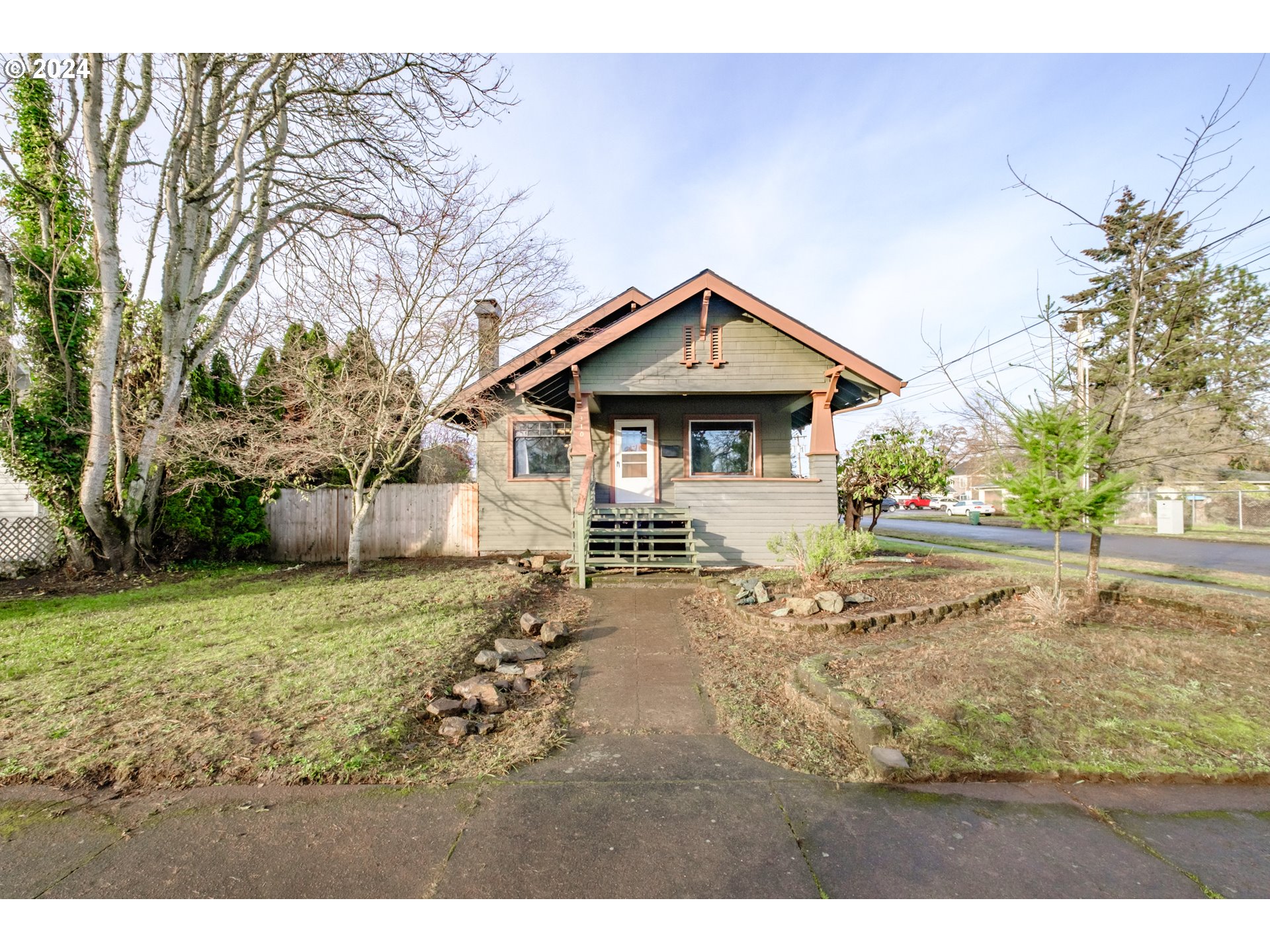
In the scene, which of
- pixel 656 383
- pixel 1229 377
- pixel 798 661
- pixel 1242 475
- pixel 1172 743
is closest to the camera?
pixel 1172 743

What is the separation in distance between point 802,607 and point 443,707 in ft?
13.4

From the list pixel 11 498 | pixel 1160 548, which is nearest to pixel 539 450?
pixel 11 498

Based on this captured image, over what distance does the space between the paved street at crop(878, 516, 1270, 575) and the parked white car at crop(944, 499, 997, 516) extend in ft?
32.5

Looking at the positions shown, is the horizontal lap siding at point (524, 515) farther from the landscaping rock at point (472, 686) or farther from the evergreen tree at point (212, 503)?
the landscaping rock at point (472, 686)

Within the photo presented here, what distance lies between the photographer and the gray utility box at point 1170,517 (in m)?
18.0

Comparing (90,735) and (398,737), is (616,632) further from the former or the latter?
(90,735)

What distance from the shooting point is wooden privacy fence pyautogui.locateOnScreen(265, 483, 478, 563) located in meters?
12.0

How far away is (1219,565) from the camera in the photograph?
1076cm

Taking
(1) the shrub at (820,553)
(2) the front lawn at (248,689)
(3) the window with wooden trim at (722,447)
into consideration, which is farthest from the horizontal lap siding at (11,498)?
(1) the shrub at (820,553)

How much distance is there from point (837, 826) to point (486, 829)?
1.78m

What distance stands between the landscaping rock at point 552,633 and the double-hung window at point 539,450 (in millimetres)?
6517

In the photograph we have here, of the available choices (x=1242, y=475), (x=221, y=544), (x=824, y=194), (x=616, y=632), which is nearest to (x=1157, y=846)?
(x=616, y=632)

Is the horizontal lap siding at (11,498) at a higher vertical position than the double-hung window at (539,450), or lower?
lower

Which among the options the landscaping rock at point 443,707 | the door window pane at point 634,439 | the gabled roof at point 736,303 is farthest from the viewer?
the door window pane at point 634,439
